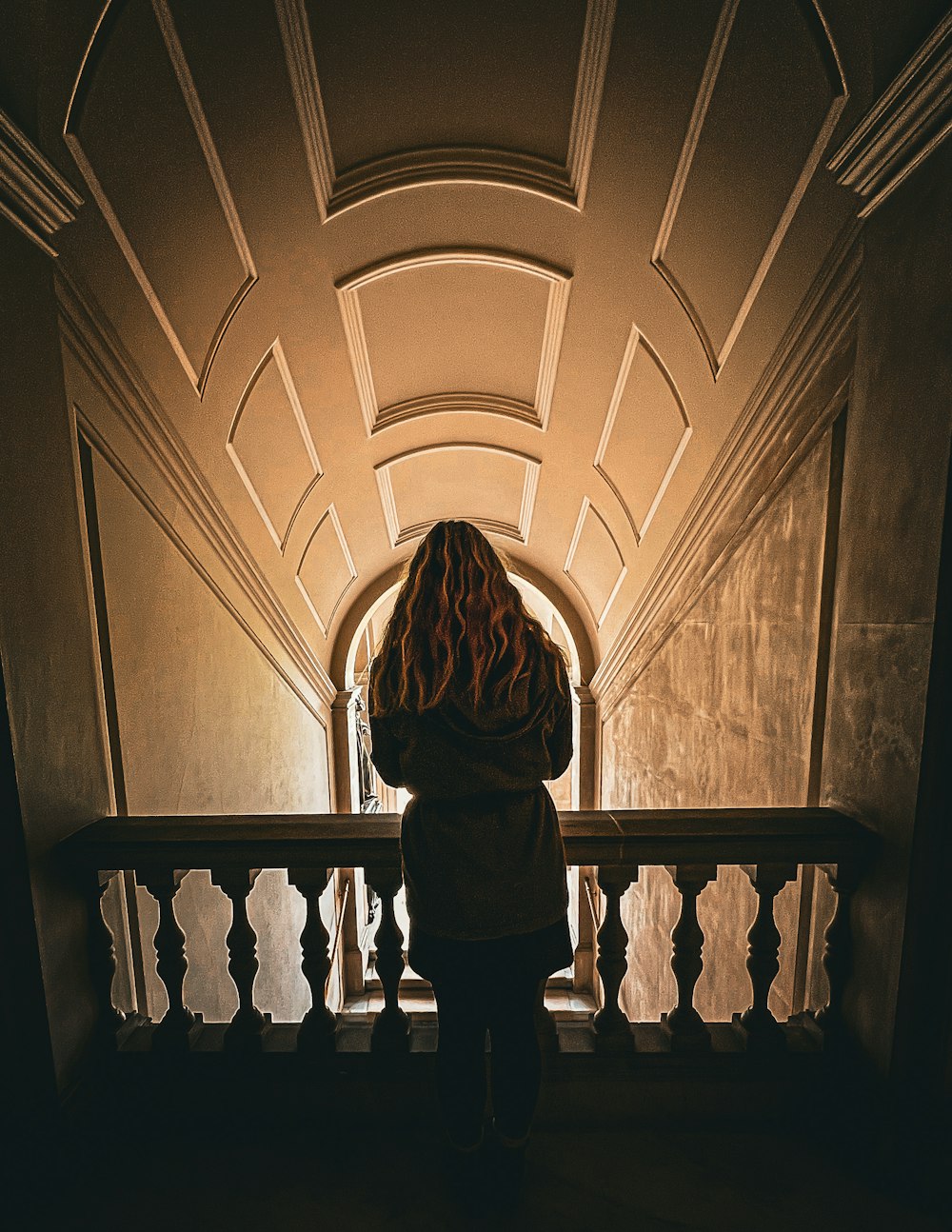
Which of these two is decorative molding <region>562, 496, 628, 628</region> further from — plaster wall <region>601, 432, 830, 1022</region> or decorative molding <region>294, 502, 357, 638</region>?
decorative molding <region>294, 502, 357, 638</region>

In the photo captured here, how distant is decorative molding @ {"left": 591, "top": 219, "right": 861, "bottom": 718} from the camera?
192 centimetres

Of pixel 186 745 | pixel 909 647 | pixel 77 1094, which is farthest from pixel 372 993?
pixel 909 647

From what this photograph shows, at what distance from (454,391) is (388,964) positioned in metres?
3.71

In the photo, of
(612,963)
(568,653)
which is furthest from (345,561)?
(612,963)

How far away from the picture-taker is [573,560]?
622cm

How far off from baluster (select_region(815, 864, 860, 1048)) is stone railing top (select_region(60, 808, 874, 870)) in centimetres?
7

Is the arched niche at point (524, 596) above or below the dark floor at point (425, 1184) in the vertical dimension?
above

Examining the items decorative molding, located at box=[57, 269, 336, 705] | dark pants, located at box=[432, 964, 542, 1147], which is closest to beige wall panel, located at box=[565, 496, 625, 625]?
decorative molding, located at box=[57, 269, 336, 705]

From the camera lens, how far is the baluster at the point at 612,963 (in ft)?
5.68

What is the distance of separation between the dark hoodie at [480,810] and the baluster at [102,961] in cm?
99

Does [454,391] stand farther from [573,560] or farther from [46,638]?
[46,638]

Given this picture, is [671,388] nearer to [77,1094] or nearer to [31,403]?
[31,403]

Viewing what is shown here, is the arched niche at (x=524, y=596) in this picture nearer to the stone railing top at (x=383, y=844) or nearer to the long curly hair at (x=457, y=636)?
the stone railing top at (x=383, y=844)

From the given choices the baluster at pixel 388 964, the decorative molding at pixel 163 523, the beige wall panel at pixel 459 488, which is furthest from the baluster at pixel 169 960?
the beige wall panel at pixel 459 488
